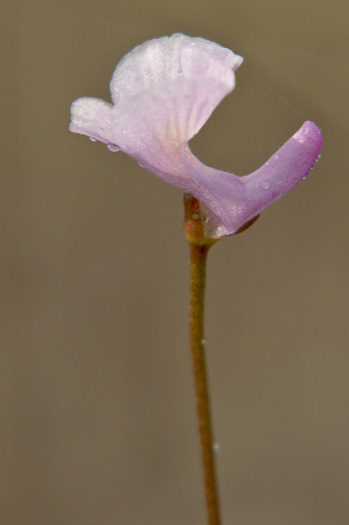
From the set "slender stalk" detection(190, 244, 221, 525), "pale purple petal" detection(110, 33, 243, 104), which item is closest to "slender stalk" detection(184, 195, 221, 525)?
"slender stalk" detection(190, 244, 221, 525)

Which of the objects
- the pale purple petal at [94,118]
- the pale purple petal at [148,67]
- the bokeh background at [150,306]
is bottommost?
the bokeh background at [150,306]

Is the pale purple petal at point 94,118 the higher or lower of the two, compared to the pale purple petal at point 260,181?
higher

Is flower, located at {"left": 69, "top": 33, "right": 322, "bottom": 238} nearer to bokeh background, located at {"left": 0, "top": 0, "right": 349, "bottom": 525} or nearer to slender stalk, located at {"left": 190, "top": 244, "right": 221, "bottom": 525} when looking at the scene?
slender stalk, located at {"left": 190, "top": 244, "right": 221, "bottom": 525}

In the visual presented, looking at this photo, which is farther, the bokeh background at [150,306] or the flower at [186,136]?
the bokeh background at [150,306]

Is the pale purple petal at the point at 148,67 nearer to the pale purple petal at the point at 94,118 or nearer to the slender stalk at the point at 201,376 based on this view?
the pale purple petal at the point at 94,118

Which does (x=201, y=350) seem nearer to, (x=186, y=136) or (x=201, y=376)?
(x=201, y=376)

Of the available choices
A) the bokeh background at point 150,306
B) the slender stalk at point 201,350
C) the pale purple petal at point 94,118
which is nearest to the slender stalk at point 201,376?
the slender stalk at point 201,350
